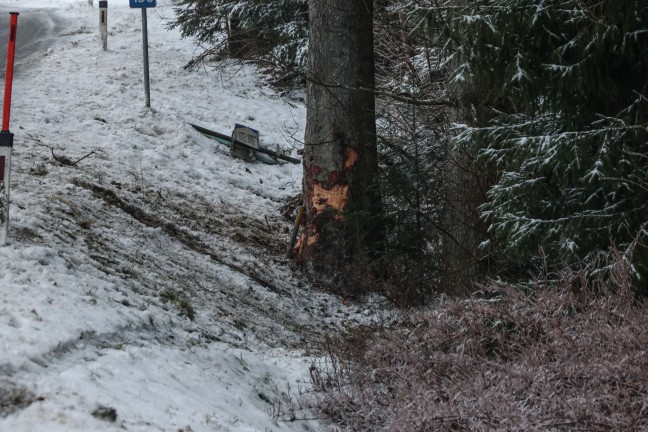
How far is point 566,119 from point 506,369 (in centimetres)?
310

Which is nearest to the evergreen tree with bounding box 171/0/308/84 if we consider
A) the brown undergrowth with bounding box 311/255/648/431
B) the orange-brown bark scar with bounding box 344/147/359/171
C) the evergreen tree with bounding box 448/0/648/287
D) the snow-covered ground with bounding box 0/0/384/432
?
the snow-covered ground with bounding box 0/0/384/432

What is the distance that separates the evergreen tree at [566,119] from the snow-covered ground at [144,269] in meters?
2.21

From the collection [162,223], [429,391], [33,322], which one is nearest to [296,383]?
[429,391]

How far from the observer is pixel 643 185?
6.23m

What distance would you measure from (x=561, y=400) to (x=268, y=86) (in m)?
14.0

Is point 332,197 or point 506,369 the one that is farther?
point 332,197

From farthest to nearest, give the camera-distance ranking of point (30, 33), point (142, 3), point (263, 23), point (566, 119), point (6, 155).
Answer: point (30, 33), point (263, 23), point (142, 3), point (566, 119), point (6, 155)

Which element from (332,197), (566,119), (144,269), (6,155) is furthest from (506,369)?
(332,197)

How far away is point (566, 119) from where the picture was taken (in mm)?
6984

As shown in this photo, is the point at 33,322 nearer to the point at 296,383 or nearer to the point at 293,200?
the point at 296,383

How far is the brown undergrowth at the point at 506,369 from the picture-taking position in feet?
13.9

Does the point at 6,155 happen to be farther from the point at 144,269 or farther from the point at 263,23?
the point at 263,23

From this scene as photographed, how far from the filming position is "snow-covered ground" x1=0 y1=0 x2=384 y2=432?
443 centimetres

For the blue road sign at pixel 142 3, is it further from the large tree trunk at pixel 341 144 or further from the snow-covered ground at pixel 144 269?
the large tree trunk at pixel 341 144
